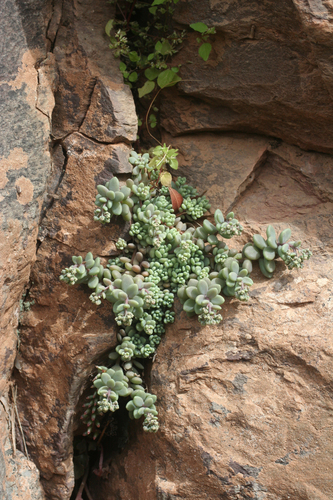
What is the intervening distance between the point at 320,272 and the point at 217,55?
1.56 meters

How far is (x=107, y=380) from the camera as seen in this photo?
7.91 ft

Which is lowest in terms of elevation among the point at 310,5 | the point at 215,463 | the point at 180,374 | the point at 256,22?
the point at 215,463

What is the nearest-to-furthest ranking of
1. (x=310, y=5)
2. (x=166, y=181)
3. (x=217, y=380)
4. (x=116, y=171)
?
(x=310, y=5)
(x=217, y=380)
(x=116, y=171)
(x=166, y=181)

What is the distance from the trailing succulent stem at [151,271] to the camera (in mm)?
2381

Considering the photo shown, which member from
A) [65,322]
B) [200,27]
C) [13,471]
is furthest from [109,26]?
[13,471]

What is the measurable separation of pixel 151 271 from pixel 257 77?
1429 mm

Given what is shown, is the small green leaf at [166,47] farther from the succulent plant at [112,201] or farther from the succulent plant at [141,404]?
the succulent plant at [141,404]

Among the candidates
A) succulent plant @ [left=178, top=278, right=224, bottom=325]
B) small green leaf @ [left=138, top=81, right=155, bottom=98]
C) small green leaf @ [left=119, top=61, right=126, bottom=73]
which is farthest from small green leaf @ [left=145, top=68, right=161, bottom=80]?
succulent plant @ [left=178, top=278, right=224, bottom=325]

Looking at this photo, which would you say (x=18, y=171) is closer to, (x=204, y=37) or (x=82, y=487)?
(x=204, y=37)

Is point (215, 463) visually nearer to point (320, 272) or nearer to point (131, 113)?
point (320, 272)

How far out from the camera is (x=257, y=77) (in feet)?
8.75

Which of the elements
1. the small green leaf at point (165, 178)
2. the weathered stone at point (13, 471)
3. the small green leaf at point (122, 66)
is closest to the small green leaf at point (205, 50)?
the small green leaf at point (122, 66)

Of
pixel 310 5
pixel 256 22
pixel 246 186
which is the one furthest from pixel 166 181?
pixel 310 5

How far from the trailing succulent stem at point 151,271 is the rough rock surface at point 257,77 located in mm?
477
